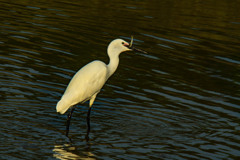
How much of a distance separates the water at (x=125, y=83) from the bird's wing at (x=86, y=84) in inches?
24.3

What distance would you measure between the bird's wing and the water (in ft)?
2.03

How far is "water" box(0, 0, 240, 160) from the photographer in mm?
9922

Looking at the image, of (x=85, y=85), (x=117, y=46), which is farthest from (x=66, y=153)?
(x=117, y=46)

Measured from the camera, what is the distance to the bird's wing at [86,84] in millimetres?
10781

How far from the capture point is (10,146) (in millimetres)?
9250

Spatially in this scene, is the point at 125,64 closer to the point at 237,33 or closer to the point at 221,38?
the point at 221,38

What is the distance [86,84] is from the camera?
35.8 feet

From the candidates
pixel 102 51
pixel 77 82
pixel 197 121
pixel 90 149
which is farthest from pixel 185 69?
pixel 90 149

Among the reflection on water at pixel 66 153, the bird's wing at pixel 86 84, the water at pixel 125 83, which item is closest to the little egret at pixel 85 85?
the bird's wing at pixel 86 84

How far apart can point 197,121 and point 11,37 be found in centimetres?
810

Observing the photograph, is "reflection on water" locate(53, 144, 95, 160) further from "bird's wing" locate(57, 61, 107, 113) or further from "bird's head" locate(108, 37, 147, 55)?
"bird's head" locate(108, 37, 147, 55)

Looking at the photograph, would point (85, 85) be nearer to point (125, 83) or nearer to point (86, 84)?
point (86, 84)

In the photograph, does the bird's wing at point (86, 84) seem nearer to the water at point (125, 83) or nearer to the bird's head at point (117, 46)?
the bird's head at point (117, 46)

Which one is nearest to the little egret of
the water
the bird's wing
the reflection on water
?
the bird's wing
